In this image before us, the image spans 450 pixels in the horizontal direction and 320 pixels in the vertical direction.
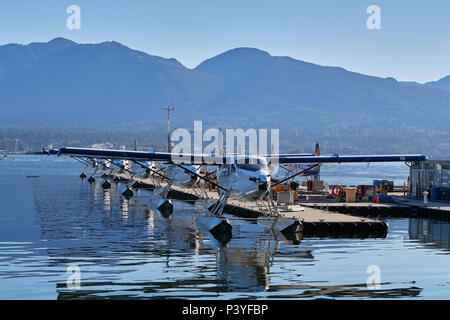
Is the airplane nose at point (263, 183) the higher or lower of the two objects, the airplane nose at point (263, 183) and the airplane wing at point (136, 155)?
the lower

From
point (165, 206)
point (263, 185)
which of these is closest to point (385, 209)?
point (165, 206)

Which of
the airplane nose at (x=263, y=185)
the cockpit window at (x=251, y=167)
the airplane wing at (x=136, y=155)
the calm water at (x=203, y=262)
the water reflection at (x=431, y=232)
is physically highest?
the airplane wing at (x=136, y=155)

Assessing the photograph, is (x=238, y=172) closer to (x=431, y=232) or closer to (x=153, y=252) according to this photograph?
(x=153, y=252)

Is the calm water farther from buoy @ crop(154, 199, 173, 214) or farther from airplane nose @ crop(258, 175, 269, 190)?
buoy @ crop(154, 199, 173, 214)

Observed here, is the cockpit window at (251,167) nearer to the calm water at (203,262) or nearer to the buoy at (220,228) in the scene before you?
the buoy at (220,228)

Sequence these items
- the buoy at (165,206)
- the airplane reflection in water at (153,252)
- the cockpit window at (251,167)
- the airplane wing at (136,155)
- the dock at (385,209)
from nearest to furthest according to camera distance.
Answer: the airplane reflection in water at (153,252) → the cockpit window at (251,167) → the airplane wing at (136,155) → the dock at (385,209) → the buoy at (165,206)

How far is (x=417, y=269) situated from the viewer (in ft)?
62.8

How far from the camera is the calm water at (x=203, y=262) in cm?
1578

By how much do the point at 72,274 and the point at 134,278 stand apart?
69.6 inches

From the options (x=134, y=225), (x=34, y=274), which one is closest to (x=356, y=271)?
(x=34, y=274)

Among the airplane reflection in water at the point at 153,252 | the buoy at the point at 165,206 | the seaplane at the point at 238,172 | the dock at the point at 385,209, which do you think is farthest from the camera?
the buoy at the point at 165,206

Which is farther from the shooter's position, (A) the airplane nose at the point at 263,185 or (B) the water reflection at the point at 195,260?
(A) the airplane nose at the point at 263,185

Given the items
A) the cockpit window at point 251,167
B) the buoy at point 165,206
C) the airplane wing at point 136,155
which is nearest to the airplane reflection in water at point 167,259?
Result: the buoy at point 165,206
